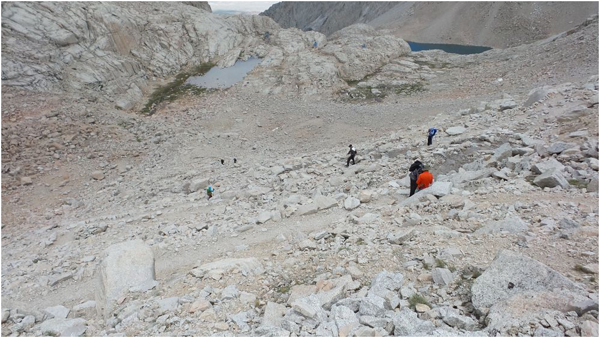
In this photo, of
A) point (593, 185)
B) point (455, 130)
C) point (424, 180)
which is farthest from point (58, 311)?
point (455, 130)

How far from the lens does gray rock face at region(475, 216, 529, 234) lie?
7.46 metres

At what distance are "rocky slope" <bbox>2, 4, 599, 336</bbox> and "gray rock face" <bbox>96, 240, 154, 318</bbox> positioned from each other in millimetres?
51

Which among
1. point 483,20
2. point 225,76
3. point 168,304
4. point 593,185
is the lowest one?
point 168,304

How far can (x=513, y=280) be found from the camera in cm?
558

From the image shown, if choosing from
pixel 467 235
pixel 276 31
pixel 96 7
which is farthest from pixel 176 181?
pixel 276 31

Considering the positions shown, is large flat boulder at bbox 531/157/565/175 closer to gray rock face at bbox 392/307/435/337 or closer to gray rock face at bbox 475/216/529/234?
gray rock face at bbox 475/216/529/234

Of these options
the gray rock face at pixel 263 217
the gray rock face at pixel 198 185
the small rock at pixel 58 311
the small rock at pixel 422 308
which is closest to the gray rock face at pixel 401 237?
the small rock at pixel 422 308

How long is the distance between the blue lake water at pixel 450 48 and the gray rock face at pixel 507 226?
2572 inches

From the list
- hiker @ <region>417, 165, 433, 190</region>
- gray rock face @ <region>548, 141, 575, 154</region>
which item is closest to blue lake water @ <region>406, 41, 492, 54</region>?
gray rock face @ <region>548, 141, 575, 154</region>

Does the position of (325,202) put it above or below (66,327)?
above

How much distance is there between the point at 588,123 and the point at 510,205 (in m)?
6.98

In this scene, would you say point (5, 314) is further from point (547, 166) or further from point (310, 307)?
point (547, 166)

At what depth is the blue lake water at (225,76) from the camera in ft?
109

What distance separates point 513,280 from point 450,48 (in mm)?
73755
